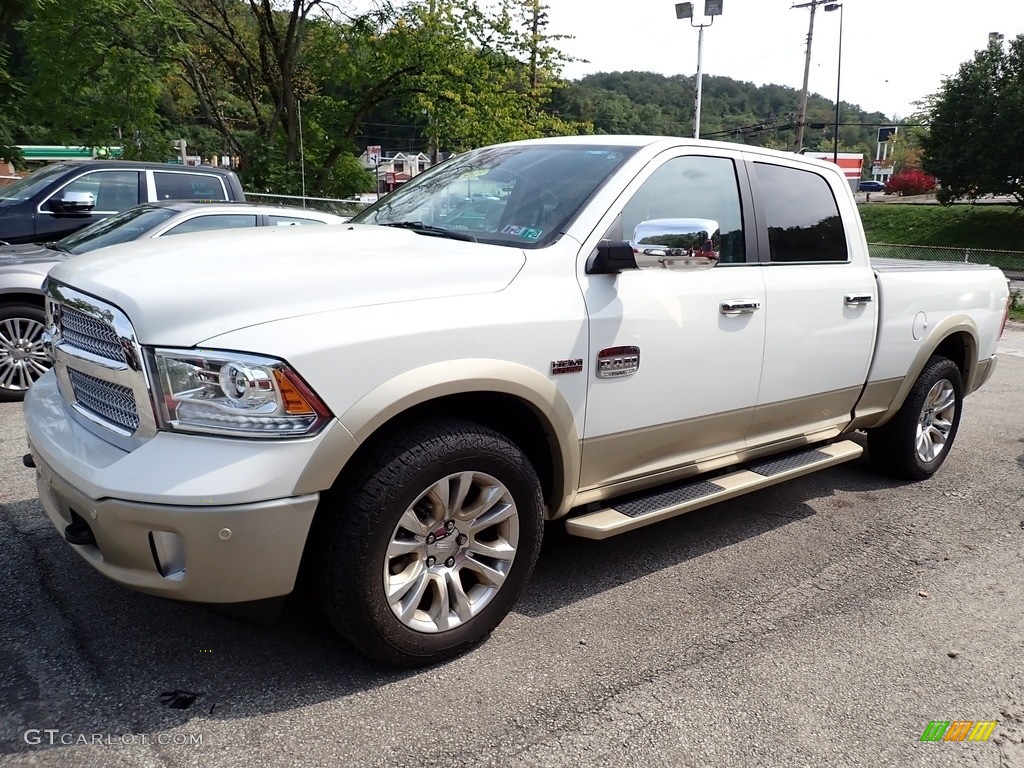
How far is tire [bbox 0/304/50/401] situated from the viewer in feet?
20.5

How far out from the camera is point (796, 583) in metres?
3.77

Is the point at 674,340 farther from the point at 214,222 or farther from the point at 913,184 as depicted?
the point at 913,184

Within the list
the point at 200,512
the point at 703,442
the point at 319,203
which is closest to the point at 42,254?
the point at 200,512

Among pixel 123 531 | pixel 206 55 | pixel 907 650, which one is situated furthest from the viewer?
pixel 206 55

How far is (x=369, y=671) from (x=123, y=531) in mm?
982

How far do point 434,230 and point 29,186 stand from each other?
21.2 ft

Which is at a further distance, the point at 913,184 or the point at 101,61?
the point at 913,184

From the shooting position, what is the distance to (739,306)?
12.1 feet

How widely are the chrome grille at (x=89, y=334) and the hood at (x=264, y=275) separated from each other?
0.33 ft

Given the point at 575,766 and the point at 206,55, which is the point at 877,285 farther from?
the point at 206,55

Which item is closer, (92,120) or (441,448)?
(441,448)

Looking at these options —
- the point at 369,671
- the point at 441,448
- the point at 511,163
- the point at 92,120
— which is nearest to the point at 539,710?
the point at 369,671

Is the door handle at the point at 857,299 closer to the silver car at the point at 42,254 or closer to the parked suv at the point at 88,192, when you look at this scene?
the silver car at the point at 42,254

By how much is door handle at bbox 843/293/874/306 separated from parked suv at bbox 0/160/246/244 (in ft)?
22.9
